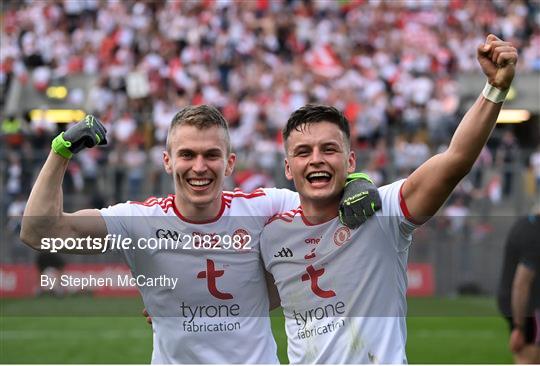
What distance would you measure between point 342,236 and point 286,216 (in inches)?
14.6

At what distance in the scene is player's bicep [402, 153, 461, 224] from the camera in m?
3.91

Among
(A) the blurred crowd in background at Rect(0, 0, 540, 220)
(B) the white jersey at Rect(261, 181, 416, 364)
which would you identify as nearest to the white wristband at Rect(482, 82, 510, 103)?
(B) the white jersey at Rect(261, 181, 416, 364)

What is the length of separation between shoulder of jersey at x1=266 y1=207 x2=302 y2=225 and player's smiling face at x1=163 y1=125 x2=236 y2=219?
28 centimetres

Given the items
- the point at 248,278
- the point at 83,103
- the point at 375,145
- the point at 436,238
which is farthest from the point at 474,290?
the point at 248,278

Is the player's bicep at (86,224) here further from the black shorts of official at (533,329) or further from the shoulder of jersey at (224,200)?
the black shorts of official at (533,329)

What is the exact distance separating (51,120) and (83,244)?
14.5m

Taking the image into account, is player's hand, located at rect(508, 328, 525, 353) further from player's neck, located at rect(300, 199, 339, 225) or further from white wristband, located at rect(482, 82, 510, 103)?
white wristband, located at rect(482, 82, 510, 103)

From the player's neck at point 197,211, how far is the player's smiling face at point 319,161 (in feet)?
1.74

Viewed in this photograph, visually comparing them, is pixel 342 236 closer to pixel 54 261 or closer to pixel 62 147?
pixel 62 147

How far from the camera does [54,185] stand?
435 centimetres

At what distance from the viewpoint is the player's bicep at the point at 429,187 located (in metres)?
3.91

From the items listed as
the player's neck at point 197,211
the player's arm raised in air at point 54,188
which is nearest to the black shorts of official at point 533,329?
the player's neck at point 197,211

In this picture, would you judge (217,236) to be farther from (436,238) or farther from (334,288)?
(436,238)

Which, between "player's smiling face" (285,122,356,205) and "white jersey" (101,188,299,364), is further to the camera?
"white jersey" (101,188,299,364)
